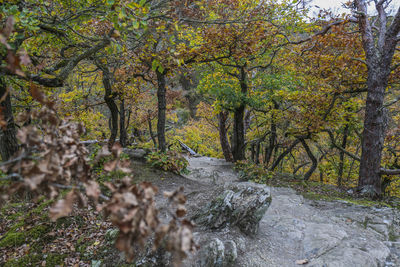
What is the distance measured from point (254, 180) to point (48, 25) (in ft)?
26.4

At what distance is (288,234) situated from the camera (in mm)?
4602

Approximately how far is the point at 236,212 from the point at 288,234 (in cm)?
126

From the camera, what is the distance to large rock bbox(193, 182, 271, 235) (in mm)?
4343

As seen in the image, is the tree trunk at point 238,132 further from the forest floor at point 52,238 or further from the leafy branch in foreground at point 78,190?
the leafy branch in foreground at point 78,190

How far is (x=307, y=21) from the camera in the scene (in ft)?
31.8

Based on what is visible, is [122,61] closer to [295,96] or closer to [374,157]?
[295,96]

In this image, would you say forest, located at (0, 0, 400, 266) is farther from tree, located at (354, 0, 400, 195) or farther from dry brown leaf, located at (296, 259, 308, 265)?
dry brown leaf, located at (296, 259, 308, 265)

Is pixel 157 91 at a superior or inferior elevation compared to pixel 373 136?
superior

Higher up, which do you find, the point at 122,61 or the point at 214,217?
the point at 122,61

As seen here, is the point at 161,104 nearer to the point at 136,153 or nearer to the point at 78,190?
the point at 136,153

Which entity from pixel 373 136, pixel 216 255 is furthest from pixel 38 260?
pixel 373 136

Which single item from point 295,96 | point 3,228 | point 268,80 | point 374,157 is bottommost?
point 3,228

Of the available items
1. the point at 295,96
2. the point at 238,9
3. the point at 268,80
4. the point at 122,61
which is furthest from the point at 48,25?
the point at 295,96

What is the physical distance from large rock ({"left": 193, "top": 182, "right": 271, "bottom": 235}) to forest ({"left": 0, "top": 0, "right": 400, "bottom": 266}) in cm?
83
